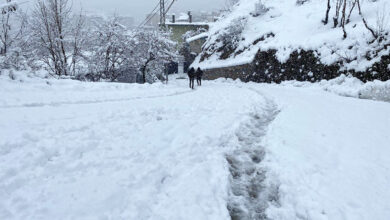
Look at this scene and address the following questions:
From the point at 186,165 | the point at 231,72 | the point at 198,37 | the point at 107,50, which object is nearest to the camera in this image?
the point at 186,165

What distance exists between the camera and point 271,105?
1231cm

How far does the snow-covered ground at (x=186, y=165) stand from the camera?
3.72 metres

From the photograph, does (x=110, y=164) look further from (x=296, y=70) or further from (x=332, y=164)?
(x=296, y=70)

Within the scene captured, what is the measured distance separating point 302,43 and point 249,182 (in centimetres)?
1975

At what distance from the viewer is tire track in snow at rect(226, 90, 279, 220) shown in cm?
403

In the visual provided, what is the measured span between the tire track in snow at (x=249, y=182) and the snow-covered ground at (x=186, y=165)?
0.06ft

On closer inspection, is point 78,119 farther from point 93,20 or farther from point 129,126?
point 93,20

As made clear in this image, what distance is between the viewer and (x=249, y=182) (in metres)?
4.86

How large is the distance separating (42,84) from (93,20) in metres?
13.9

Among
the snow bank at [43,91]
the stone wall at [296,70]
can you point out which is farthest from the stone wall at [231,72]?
the snow bank at [43,91]

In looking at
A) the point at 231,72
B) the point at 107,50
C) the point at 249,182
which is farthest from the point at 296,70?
the point at 249,182

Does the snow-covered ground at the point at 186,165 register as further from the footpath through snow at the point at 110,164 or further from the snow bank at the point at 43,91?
the snow bank at the point at 43,91

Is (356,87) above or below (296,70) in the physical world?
below

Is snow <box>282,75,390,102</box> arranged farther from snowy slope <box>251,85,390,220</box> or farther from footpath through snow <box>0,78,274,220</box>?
footpath through snow <box>0,78,274,220</box>
